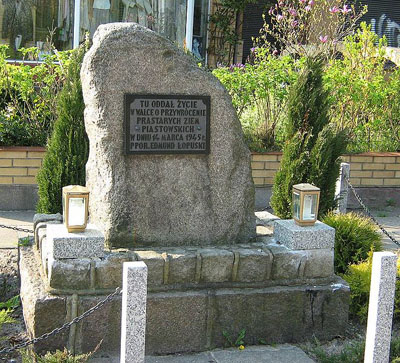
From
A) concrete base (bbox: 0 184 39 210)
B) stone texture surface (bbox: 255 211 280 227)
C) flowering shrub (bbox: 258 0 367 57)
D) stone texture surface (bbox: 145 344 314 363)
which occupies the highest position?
flowering shrub (bbox: 258 0 367 57)

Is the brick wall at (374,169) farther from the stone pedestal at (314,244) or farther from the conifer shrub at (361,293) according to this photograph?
the stone pedestal at (314,244)

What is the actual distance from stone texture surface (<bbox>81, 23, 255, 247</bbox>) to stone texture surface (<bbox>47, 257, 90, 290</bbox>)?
1.43ft

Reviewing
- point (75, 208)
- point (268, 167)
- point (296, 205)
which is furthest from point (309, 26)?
point (75, 208)

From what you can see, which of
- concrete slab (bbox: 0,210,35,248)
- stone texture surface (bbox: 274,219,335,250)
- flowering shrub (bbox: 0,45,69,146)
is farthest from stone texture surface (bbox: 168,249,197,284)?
flowering shrub (bbox: 0,45,69,146)

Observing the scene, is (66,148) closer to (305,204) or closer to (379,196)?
(305,204)

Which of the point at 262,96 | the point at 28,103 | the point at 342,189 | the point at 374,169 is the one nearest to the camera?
the point at 342,189

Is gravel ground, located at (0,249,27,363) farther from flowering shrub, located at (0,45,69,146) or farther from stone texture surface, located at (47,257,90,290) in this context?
flowering shrub, located at (0,45,69,146)

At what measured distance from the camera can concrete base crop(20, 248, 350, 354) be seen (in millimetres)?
4277

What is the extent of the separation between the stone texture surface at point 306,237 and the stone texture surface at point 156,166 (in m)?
0.33

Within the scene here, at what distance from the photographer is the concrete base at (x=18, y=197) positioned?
25.1 feet

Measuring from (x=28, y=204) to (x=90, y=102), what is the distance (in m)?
3.32

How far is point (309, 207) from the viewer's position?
4879 millimetres

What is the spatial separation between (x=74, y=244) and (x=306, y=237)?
5.20ft

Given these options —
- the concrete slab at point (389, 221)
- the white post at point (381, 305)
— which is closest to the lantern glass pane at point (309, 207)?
the white post at point (381, 305)
